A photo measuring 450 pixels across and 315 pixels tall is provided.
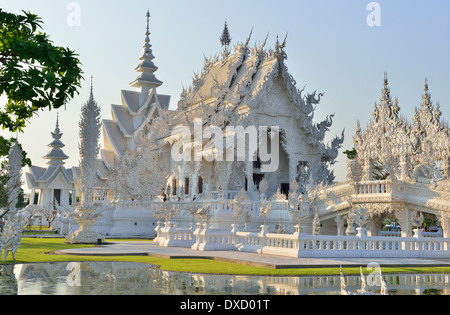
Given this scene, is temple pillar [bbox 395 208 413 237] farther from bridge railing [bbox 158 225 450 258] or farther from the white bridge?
bridge railing [bbox 158 225 450 258]

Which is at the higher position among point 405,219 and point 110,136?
point 110,136

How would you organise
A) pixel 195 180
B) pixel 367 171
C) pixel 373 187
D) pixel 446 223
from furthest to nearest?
pixel 195 180 → pixel 367 171 → pixel 373 187 → pixel 446 223

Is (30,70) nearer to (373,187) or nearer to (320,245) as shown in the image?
(320,245)

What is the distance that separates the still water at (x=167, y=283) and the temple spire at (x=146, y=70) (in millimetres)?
43202

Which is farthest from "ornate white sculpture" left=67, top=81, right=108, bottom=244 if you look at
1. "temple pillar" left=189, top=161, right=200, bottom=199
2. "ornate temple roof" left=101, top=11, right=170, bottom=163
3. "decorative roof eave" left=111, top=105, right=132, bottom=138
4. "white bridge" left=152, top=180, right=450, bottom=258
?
Result: "decorative roof eave" left=111, top=105, right=132, bottom=138

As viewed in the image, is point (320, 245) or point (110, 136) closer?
point (320, 245)

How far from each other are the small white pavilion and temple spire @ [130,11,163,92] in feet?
28.9

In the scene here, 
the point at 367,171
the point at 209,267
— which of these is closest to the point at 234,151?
the point at 367,171

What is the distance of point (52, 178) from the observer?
2141 inches

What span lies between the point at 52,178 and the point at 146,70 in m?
13.1

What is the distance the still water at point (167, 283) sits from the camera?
30.2 ft

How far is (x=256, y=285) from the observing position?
10.1 m
